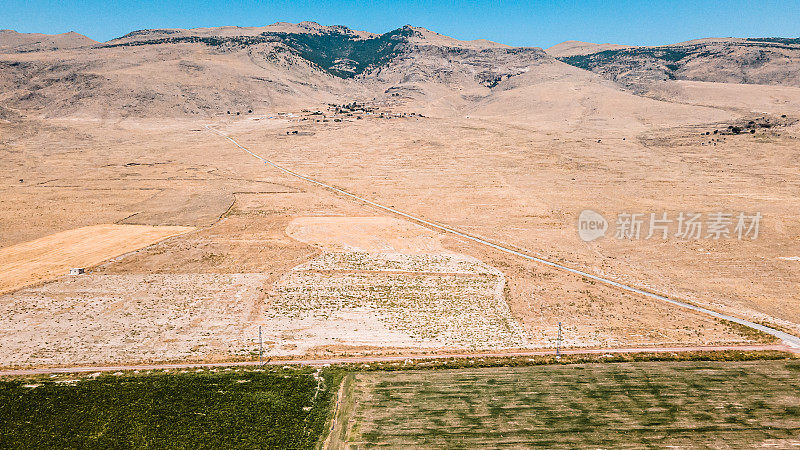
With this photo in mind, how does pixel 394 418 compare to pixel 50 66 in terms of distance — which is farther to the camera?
pixel 50 66

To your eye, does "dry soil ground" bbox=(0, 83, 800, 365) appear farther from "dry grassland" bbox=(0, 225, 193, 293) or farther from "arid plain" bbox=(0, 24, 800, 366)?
"dry grassland" bbox=(0, 225, 193, 293)

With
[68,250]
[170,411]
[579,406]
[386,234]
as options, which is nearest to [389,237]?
[386,234]

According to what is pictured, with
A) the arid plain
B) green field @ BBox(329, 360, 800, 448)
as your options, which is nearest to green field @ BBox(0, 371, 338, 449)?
green field @ BBox(329, 360, 800, 448)

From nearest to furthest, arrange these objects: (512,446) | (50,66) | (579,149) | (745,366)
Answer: (512,446)
(745,366)
(579,149)
(50,66)

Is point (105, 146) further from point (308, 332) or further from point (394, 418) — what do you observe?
point (394, 418)

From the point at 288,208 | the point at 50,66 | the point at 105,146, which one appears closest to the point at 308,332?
the point at 288,208

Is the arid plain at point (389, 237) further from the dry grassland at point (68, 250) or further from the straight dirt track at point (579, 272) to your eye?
the straight dirt track at point (579, 272)
